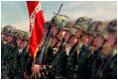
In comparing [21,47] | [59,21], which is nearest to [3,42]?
[21,47]

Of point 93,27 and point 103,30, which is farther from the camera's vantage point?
point 93,27

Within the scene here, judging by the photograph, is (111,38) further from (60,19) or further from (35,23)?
A: (35,23)

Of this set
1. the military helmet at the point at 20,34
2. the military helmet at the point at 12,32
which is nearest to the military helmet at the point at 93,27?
the military helmet at the point at 20,34

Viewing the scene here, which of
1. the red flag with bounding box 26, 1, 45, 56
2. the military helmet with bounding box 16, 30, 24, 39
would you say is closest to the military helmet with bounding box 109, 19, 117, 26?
the red flag with bounding box 26, 1, 45, 56

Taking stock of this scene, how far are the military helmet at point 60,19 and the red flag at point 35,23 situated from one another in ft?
4.57

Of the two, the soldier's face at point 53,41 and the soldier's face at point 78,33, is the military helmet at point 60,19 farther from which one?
the soldier's face at point 78,33

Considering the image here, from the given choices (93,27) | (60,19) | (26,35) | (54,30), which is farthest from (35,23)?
(93,27)

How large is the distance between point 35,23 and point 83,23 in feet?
10.00

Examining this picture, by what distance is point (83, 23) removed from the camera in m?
7.50

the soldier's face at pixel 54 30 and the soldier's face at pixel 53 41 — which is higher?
the soldier's face at pixel 54 30

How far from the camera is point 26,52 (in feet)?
34.2

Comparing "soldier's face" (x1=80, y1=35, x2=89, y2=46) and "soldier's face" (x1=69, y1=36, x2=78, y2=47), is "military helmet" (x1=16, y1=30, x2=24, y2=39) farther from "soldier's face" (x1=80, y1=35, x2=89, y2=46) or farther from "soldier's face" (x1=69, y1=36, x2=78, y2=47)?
"soldier's face" (x1=80, y1=35, x2=89, y2=46)

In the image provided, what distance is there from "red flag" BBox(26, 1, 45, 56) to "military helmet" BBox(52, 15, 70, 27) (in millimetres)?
1392

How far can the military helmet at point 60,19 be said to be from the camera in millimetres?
8566
